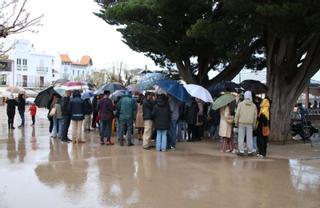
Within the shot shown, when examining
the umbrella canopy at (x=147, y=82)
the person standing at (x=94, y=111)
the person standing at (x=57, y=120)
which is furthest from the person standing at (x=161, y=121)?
the person standing at (x=94, y=111)

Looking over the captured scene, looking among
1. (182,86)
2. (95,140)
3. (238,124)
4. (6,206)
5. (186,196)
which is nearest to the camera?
(6,206)

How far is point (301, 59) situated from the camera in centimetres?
1719

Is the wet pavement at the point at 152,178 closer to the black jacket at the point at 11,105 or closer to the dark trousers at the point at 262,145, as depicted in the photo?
the dark trousers at the point at 262,145

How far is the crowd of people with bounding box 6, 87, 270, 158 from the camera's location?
43.1 feet

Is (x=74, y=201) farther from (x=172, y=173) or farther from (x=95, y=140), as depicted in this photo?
(x=95, y=140)

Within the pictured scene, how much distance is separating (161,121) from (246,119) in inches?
94.4

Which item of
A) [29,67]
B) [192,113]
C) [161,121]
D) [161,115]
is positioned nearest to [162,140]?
[161,121]

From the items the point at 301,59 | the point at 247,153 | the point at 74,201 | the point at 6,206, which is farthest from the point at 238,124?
the point at 6,206

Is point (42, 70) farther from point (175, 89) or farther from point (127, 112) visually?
point (175, 89)

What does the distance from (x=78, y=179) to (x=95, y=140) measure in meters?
7.32

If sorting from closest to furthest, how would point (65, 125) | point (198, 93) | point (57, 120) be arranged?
point (198, 93) < point (65, 125) < point (57, 120)

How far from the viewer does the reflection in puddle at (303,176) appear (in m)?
9.20

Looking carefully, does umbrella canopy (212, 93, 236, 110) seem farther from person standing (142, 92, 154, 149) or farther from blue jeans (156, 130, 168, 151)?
person standing (142, 92, 154, 149)

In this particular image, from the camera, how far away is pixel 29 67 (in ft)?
337
